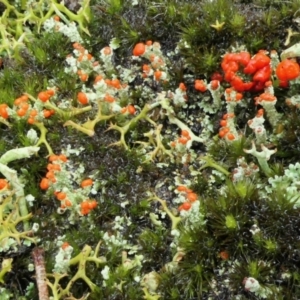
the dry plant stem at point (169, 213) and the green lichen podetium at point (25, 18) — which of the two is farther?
the green lichen podetium at point (25, 18)

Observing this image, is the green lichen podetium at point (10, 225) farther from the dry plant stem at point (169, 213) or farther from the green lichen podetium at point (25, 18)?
the green lichen podetium at point (25, 18)

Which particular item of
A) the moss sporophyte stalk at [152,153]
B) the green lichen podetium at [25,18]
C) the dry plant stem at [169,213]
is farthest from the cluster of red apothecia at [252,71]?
the green lichen podetium at [25,18]

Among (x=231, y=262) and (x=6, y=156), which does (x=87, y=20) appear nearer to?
(x=6, y=156)

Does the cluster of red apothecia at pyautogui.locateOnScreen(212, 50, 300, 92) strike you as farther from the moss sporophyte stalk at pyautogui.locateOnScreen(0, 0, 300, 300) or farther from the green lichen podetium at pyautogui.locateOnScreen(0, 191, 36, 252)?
the green lichen podetium at pyautogui.locateOnScreen(0, 191, 36, 252)

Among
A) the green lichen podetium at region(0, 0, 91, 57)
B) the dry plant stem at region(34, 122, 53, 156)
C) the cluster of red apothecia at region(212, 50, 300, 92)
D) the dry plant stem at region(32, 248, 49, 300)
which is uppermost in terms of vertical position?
the green lichen podetium at region(0, 0, 91, 57)

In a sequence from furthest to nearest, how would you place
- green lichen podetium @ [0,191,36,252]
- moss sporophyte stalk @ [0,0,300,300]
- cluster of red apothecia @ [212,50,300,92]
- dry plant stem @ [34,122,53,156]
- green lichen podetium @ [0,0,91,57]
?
green lichen podetium @ [0,0,91,57] → dry plant stem @ [34,122,53,156] → cluster of red apothecia @ [212,50,300,92] → green lichen podetium @ [0,191,36,252] → moss sporophyte stalk @ [0,0,300,300]

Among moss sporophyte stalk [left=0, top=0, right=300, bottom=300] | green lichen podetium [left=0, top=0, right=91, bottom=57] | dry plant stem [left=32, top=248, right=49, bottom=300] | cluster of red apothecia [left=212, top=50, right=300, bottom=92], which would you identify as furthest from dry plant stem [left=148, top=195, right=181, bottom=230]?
green lichen podetium [left=0, top=0, right=91, bottom=57]

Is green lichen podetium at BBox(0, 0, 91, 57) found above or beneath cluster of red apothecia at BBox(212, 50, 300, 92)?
above

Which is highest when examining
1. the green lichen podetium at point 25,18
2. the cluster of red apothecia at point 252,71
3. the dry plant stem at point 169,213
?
the green lichen podetium at point 25,18
